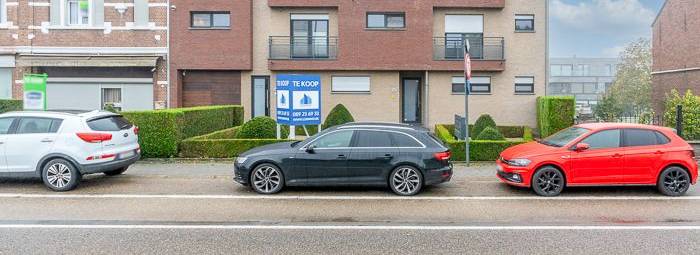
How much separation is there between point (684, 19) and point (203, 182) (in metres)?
29.4

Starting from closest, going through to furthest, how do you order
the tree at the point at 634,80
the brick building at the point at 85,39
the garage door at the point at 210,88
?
the brick building at the point at 85,39 < the garage door at the point at 210,88 < the tree at the point at 634,80

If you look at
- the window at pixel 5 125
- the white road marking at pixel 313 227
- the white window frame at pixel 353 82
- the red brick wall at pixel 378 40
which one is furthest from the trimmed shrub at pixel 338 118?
the white road marking at pixel 313 227

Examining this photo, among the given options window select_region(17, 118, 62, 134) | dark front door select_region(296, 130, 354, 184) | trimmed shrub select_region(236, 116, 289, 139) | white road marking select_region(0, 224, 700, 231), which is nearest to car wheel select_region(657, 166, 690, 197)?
white road marking select_region(0, 224, 700, 231)

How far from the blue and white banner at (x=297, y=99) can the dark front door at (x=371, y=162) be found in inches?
225

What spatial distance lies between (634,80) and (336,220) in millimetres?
42813

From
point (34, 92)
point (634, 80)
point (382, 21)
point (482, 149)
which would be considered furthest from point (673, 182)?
point (634, 80)

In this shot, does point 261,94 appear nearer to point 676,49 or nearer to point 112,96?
point 112,96

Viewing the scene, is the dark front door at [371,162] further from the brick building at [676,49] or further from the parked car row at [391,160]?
the brick building at [676,49]

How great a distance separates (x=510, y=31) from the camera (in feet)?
75.9

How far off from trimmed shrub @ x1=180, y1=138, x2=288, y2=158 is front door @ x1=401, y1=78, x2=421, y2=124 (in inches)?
447

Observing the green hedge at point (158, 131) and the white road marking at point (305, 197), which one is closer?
the white road marking at point (305, 197)

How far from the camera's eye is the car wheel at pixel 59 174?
32.0 feet

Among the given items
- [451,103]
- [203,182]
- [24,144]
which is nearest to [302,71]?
[451,103]

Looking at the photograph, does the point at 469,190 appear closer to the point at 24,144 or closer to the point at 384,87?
the point at 24,144
